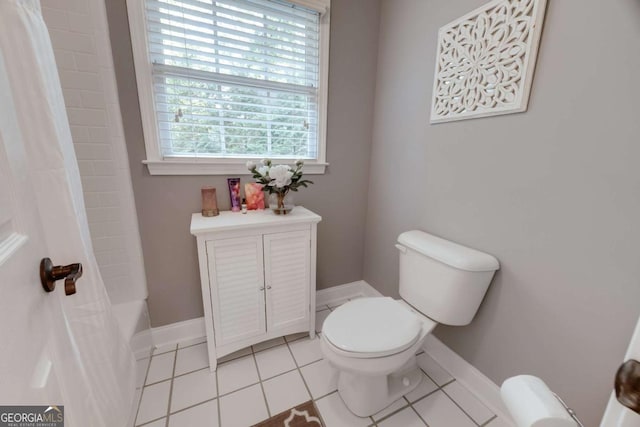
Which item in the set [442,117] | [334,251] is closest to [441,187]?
[442,117]

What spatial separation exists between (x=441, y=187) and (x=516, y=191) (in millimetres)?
357

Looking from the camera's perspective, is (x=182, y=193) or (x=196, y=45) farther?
(x=182, y=193)

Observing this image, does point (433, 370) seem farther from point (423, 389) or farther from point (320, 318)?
point (320, 318)

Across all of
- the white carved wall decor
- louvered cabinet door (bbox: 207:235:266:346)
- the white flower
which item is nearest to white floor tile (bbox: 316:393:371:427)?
louvered cabinet door (bbox: 207:235:266:346)

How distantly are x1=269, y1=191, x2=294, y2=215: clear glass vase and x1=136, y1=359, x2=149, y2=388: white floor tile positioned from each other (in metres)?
1.03

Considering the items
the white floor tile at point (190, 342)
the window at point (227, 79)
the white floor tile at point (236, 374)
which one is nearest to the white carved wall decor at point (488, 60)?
the window at point (227, 79)

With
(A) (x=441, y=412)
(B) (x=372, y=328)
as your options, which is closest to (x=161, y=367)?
(B) (x=372, y=328)

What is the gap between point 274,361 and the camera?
1455 millimetres

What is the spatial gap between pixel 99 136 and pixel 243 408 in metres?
1.47

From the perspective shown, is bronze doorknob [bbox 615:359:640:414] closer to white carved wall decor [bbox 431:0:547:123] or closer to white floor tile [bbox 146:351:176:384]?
white carved wall decor [bbox 431:0:547:123]

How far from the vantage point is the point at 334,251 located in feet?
6.40

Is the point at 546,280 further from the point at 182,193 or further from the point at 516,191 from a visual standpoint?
the point at 182,193

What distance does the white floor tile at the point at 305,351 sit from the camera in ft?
4.83

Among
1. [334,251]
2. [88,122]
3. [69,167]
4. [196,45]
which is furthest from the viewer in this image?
[334,251]
